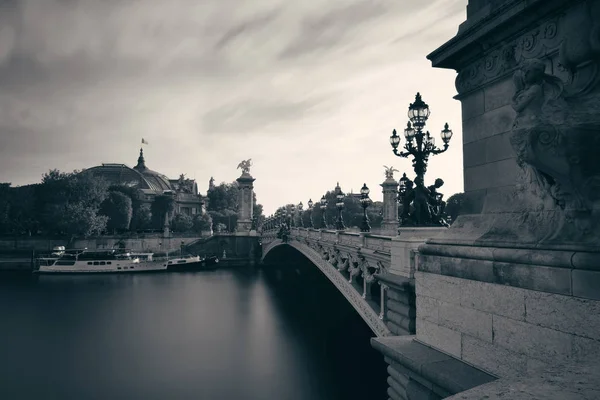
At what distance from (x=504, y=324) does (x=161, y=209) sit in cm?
8328

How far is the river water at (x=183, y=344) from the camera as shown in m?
17.3

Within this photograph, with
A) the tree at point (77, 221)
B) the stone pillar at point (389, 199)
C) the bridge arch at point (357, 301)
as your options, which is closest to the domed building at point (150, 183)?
the tree at point (77, 221)

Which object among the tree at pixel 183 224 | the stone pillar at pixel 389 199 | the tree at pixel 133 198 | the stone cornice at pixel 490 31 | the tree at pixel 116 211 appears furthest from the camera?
the tree at pixel 183 224

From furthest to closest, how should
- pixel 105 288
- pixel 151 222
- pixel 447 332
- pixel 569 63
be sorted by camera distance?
pixel 151 222, pixel 105 288, pixel 447 332, pixel 569 63

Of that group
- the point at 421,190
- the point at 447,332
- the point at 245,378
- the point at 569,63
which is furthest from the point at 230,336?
the point at 569,63

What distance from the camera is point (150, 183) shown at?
347 ft

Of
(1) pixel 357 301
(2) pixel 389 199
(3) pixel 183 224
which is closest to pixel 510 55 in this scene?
(1) pixel 357 301

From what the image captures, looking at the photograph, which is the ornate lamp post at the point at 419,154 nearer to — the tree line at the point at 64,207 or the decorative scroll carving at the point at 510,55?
the decorative scroll carving at the point at 510,55

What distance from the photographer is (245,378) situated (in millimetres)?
18391

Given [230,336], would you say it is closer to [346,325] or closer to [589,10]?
[346,325]

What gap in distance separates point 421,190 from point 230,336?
19289mm

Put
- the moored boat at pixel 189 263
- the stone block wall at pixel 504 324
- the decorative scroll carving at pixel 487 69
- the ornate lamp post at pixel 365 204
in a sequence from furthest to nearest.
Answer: the moored boat at pixel 189 263 < the ornate lamp post at pixel 365 204 < the decorative scroll carving at pixel 487 69 < the stone block wall at pixel 504 324

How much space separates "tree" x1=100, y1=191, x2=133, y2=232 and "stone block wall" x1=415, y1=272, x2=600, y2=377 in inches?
2750

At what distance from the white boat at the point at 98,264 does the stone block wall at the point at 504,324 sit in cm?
5138
